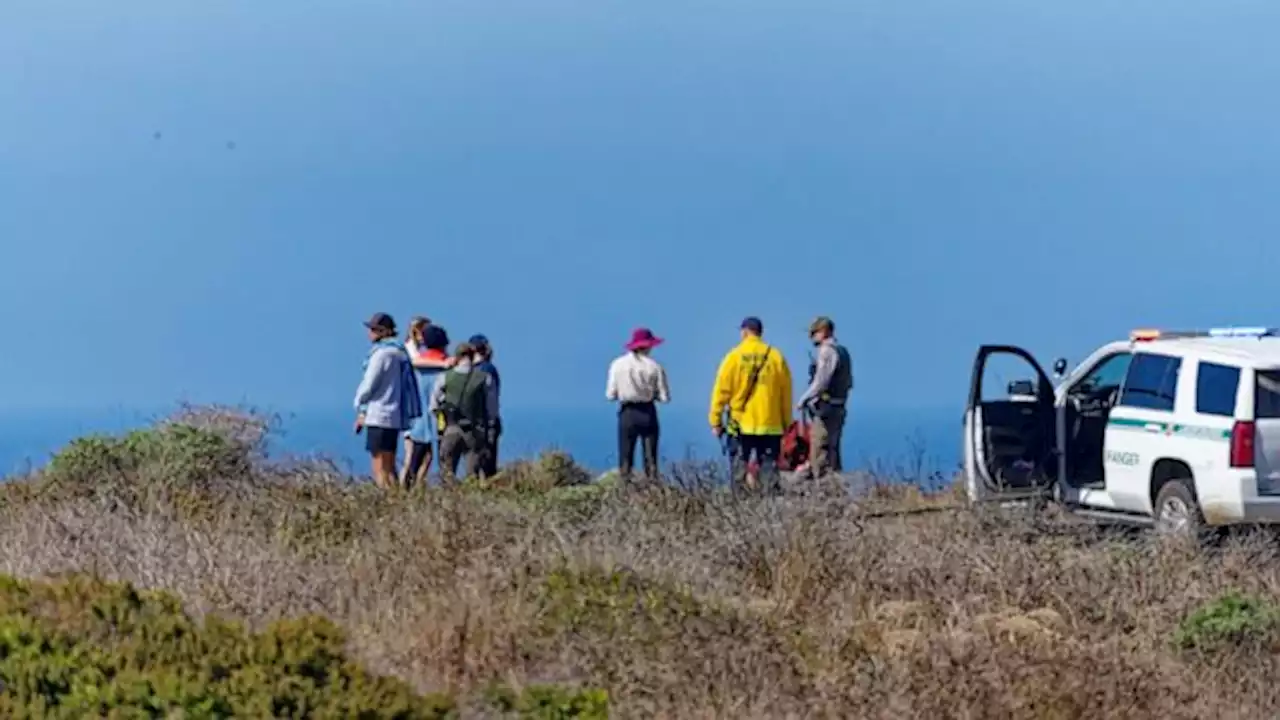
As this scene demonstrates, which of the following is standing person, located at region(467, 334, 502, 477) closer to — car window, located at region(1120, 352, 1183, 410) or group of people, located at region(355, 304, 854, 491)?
group of people, located at region(355, 304, 854, 491)

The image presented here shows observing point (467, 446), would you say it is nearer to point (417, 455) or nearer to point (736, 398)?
point (417, 455)

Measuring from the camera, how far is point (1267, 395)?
13.9m

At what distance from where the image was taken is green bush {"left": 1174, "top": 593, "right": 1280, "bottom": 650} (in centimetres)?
1062

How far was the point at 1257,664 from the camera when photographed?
10406mm

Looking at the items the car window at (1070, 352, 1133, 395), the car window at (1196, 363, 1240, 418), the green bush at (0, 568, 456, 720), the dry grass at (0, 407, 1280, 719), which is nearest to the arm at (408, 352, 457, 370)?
the dry grass at (0, 407, 1280, 719)

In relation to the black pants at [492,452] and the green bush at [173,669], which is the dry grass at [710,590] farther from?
the black pants at [492,452]

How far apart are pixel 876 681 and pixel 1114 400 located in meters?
Answer: 7.26

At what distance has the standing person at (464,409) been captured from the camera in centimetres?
1769

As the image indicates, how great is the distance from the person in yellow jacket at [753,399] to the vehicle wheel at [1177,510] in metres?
3.99

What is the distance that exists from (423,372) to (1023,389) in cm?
516

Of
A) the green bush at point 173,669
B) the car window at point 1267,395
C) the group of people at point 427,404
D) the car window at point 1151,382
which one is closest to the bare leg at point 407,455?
the group of people at point 427,404

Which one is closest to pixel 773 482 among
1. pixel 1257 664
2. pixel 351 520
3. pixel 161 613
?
pixel 351 520

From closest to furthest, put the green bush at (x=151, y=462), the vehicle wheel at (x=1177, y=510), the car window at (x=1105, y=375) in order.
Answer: the vehicle wheel at (x=1177, y=510) → the green bush at (x=151, y=462) → the car window at (x=1105, y=375)

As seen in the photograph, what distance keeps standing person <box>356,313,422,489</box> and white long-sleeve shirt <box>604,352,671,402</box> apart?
92.8 inches
